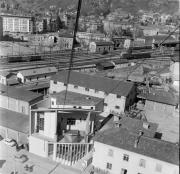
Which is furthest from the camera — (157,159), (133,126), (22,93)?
(22,93)

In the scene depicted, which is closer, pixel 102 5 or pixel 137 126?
pixel 137 126

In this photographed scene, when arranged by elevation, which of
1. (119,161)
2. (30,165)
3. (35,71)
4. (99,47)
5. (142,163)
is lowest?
(30,165)

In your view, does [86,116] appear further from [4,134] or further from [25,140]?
[4,134]

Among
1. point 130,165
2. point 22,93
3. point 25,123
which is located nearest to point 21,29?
point 22,93

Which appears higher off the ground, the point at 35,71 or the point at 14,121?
the point at 35,71

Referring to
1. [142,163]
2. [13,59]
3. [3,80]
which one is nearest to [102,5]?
[13,59]

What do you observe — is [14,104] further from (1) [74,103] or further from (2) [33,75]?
(2) [33,75]
